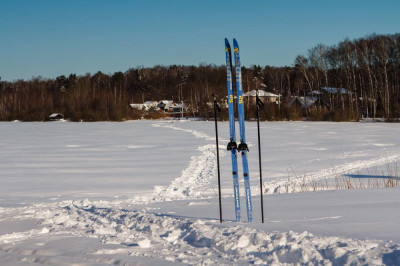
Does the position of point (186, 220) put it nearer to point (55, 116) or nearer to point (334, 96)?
point (334, 96)

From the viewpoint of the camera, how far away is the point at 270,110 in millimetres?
44688

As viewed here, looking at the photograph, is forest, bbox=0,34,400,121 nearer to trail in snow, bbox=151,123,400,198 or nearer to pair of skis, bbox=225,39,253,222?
trail in snow, bbox=151,123,400,198

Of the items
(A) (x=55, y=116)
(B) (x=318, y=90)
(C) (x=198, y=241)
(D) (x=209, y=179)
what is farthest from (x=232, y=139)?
(A) (x=55, y=116)

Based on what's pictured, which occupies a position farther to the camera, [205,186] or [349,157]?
[349,157]

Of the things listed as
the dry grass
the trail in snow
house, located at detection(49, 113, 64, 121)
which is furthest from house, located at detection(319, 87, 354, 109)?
the dry grass

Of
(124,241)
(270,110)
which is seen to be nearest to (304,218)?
(124,241)

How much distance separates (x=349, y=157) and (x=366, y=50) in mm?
38065

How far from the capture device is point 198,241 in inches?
168

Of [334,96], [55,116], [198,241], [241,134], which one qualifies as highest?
[334,96]

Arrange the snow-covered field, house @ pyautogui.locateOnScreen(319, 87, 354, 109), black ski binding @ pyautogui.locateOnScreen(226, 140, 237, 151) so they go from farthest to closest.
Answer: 1. house @ pyautogui.locateOnScreen(319, 87, 354, 109)
2. black ski binding @ pyautogui.locateOnScreen(226, 140, 237, 151)
3. the snow-covered field

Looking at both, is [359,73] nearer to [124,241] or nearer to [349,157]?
[349,157]

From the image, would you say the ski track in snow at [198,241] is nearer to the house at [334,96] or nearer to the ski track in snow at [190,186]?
the ski track in snow at [190,186]

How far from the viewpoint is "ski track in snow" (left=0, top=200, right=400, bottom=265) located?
3.50m

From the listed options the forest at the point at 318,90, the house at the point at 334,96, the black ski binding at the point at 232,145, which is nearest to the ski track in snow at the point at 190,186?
the black ski binding at the point at 232,145
